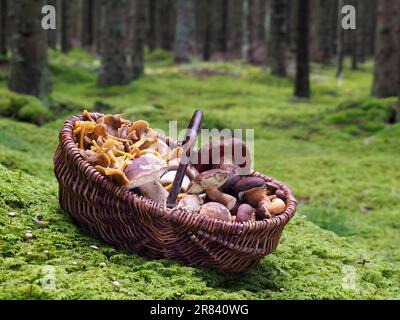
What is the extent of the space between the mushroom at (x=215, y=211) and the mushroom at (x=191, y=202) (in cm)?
4

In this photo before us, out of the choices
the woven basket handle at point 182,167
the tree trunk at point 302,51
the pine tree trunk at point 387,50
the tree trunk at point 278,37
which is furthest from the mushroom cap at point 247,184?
the tree trunk at point 278,37

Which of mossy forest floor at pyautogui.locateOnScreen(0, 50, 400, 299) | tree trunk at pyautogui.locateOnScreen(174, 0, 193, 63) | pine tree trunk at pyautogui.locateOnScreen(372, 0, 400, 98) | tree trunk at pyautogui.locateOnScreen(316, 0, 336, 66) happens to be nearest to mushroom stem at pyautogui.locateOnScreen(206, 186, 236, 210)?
mossy forest floor at pyautogui.locateOnScreen(0, 50, 400, 299)

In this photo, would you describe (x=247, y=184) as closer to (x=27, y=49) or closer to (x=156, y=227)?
(x=156, y=227)

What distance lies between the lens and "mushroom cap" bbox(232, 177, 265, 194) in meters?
3.39

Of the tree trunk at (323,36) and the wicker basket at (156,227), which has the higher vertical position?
the tree trunk at (323,36)

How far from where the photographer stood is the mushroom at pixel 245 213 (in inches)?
125

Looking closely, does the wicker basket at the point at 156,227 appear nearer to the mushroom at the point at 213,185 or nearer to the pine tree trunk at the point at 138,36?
the mushroom at the point at 213,185

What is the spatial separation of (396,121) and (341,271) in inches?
343

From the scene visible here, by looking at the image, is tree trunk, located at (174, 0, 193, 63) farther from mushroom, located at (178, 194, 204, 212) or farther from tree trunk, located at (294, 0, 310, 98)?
mushroom, located at (178, 194, 204, 212)

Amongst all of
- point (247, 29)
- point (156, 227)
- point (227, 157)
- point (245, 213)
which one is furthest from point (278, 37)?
point (156, 227)

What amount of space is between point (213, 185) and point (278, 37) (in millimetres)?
17376

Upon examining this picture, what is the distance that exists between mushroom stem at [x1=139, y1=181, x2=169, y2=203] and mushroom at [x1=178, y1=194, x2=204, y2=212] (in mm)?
95

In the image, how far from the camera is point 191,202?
323cm
